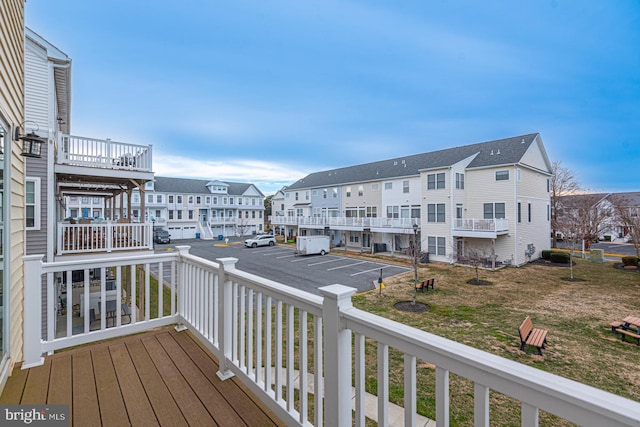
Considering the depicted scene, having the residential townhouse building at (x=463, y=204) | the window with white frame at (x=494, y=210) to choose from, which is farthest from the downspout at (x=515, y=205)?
the window with white frame at (x=494, y=210)

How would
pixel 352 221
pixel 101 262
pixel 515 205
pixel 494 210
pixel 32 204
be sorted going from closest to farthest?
1. pixel 101 262
2. pixel 32 204
3. pixel 515 205
4. pixel 494 210
5. pixel 352 221

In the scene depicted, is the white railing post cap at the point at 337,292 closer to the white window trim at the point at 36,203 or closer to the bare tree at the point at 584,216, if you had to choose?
the white window trim at the point at 36,203

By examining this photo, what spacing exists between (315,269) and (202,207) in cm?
2511

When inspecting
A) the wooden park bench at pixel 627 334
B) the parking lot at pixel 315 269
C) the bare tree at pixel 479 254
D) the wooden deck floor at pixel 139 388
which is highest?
the wooden deck floor at pixel 139 388

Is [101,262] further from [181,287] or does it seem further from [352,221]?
[352,221]

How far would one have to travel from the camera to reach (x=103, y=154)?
8906 millimetres

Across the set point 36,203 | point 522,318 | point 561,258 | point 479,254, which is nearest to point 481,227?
point 479,254

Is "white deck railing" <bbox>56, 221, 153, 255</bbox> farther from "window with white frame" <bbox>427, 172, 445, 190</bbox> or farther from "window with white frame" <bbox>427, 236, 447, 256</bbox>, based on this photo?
"window with white frame" <bbox>427, 172, 445, 190</bbox>

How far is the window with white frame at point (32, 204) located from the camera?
7.43 meters

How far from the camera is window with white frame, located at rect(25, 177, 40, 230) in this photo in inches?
292

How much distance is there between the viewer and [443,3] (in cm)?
905

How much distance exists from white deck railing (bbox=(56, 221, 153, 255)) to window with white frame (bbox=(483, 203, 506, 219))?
59.7ft

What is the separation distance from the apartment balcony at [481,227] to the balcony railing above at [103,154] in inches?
659

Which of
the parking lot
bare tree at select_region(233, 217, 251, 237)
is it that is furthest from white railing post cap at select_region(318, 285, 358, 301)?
bare tree at select_region(233, 217, 251, 237)
